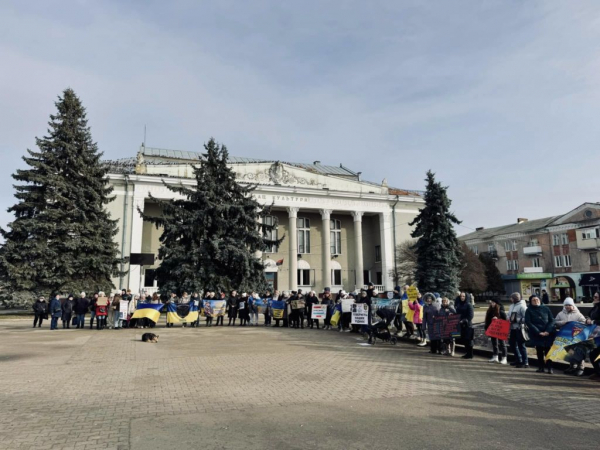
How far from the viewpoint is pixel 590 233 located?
54.2 m

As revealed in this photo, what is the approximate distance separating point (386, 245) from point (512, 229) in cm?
2775

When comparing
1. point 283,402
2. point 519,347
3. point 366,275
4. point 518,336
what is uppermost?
point 366,275

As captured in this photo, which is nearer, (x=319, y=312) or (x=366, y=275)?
(x=319, y=312)

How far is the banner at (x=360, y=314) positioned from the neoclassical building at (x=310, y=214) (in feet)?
91.8

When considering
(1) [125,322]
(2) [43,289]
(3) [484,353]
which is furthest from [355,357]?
(2) [43,289]

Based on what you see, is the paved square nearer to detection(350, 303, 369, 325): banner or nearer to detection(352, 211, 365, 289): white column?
detection(350, 303, 369, 325): banner

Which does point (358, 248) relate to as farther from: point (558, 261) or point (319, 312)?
point (319, 312)

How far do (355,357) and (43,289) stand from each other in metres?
25.0

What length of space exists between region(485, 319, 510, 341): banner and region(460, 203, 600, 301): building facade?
139ft

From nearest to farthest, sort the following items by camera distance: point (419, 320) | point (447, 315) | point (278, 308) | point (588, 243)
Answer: point (447, 315)
point (419, 320)
point (278, 308)
point (588, 243)

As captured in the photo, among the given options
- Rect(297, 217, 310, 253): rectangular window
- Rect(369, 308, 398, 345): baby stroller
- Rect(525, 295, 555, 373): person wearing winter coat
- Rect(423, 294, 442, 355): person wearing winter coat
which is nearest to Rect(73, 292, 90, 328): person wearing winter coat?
Rect(369, 308, 398, 345): baby stroller

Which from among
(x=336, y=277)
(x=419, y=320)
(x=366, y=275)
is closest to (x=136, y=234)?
(x=336, y=277)

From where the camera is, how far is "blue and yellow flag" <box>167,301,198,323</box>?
66.8 ft

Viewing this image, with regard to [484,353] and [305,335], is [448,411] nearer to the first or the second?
[484,353]
